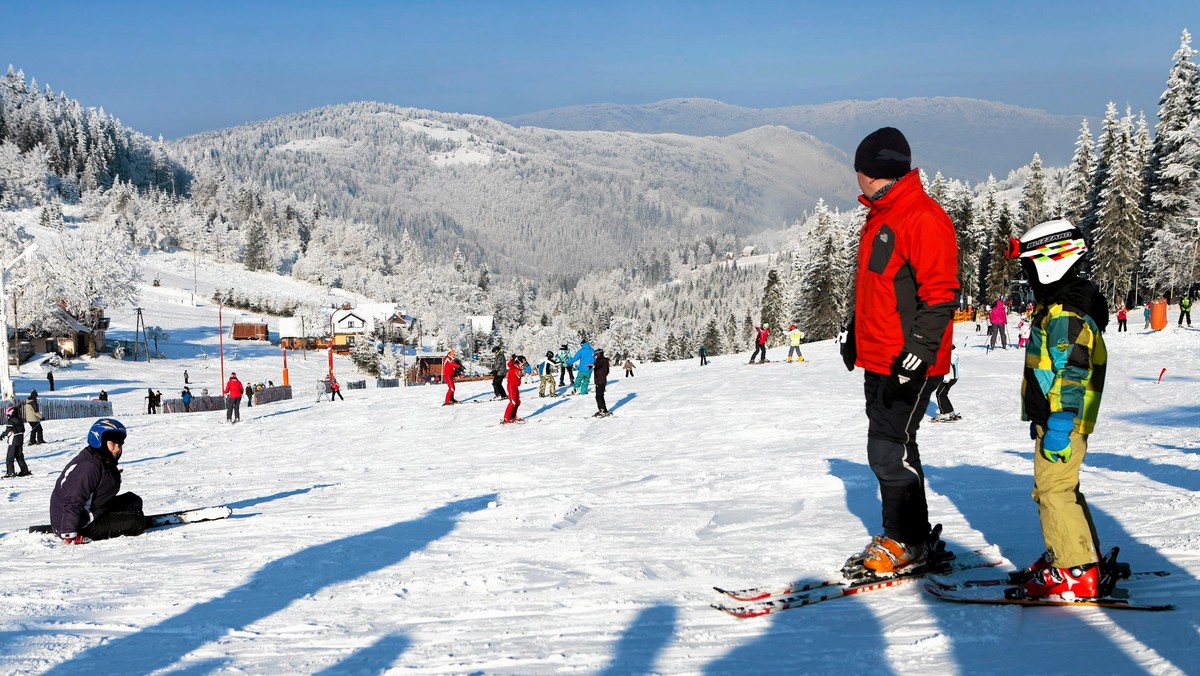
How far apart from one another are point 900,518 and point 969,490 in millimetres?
3405

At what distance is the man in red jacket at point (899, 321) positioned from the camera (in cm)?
420

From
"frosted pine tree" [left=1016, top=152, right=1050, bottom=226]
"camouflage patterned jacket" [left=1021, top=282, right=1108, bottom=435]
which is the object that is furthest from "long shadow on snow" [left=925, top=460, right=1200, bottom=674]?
"frosted pine tree" [left=1016, top=152, right=1050, bottom=226]

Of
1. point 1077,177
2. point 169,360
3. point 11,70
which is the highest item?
point 11,70

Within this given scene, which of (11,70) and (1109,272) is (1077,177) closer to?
(1109,272)

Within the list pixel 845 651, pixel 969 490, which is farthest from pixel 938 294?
pixel 969 490

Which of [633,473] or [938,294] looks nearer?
[938,294]

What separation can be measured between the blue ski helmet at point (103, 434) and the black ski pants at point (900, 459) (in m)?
6.28

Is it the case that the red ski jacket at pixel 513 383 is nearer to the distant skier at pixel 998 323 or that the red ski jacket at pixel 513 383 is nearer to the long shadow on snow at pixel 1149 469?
the long shadow on snow at pixel 1149 469

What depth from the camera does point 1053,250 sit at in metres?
3.93

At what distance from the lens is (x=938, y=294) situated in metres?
4.18

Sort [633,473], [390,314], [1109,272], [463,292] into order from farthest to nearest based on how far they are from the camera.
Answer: [463,292] → [390,314] → [1109,272] → [633,473]

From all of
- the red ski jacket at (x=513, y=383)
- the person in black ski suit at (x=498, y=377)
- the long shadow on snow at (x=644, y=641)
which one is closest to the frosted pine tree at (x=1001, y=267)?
the person in black ski suit at (x=498, y=377)

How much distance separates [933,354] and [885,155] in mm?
1107

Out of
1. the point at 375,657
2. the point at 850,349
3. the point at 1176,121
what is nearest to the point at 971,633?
the point at 850,349
